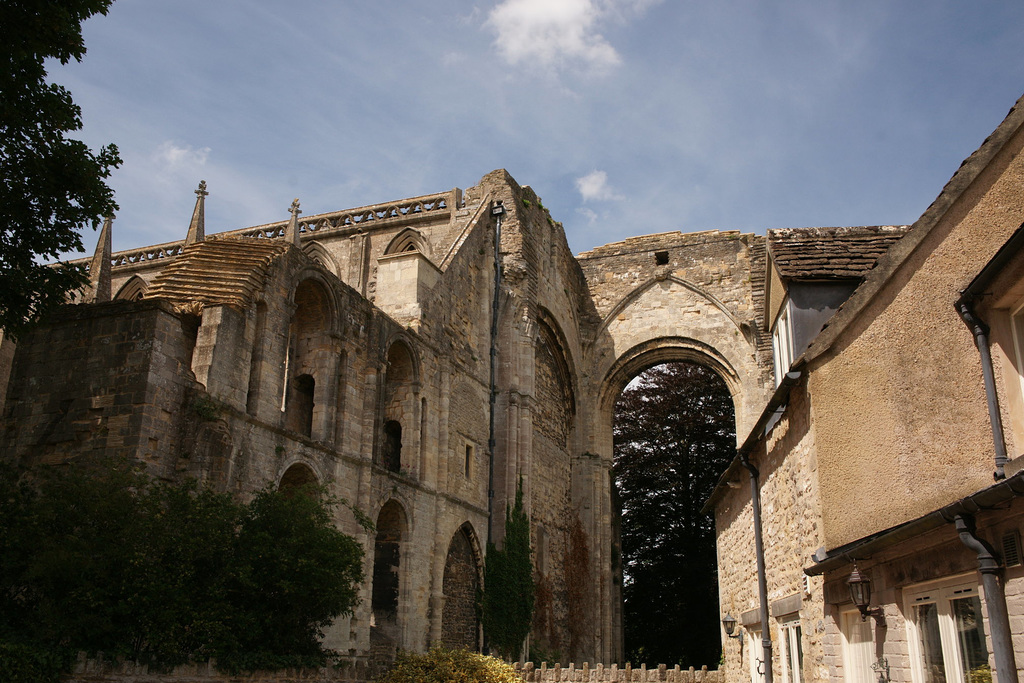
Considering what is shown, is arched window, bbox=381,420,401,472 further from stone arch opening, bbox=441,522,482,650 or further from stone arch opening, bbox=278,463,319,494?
stone arch opening, bbox=278,463,319,494

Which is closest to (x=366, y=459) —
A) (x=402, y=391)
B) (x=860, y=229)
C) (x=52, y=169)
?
(x=402, y=391)

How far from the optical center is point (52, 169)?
31.0 feet

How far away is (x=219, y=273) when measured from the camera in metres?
12.4

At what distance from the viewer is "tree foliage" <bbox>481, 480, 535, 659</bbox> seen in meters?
18.3

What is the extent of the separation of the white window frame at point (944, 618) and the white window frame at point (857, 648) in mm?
632

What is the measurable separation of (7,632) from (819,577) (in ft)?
23.3

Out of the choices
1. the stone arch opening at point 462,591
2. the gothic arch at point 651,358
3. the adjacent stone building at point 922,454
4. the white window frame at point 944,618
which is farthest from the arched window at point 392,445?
the white window frame at point 944,618

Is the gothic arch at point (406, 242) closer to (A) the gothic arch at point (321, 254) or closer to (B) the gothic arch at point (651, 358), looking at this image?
(A) the gothic arch at point (321, 254)

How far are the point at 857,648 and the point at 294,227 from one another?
21.8 meters

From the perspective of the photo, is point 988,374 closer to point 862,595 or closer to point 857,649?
point 862,595

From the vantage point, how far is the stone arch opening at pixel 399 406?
16.6 metres

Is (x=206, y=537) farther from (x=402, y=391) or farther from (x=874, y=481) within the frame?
(x=402, y=391)

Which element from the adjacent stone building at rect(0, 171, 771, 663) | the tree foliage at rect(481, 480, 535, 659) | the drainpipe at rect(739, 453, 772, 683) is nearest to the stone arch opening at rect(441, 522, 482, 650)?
the adjacent stone building at rect(0, 171, 771, 663)

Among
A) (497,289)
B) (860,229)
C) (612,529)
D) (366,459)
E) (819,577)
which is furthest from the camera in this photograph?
(612,529)
